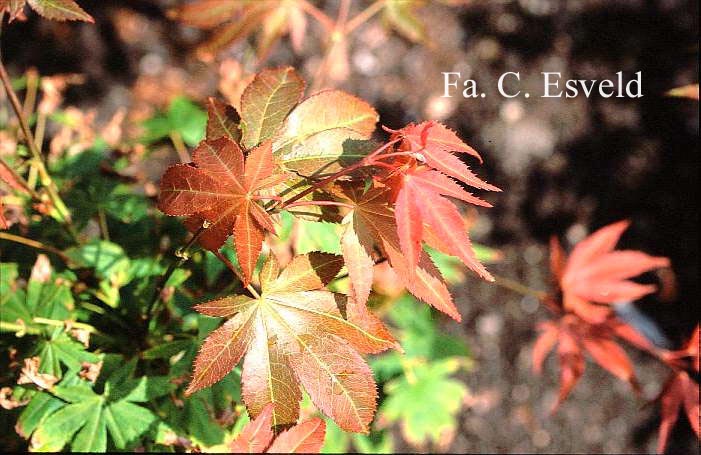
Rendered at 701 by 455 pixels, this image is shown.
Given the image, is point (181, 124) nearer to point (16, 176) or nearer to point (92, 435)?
point (16, 176)

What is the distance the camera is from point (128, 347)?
3.51ft

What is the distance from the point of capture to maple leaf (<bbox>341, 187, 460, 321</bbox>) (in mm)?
678

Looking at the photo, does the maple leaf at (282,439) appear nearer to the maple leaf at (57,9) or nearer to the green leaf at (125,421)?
the green leaf at (125,421)

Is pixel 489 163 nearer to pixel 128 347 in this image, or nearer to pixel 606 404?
pixel 606 404

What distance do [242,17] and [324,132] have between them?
0.73m

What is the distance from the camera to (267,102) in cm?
78

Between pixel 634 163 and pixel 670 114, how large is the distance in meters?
0.22

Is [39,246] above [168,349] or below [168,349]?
above

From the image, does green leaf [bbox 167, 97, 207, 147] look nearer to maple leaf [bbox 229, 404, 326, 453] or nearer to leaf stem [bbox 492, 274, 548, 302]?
leaf stem [bbox 492, 274, 548, 302]

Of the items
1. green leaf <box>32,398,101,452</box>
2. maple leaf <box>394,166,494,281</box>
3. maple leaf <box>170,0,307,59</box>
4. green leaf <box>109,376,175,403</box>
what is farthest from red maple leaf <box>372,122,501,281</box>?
maple leaf <box>170,0,307,59</box>

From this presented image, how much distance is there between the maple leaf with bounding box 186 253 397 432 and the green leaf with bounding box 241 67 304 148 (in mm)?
167

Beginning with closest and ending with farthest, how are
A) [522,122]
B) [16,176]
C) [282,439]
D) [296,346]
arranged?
[282,439] < [296,346] < [16,176] < [522,122]

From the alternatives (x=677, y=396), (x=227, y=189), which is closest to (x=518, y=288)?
(x=677, y=396)

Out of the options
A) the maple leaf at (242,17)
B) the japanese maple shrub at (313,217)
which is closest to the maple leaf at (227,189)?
the japanese maple shrub at (313,217)
